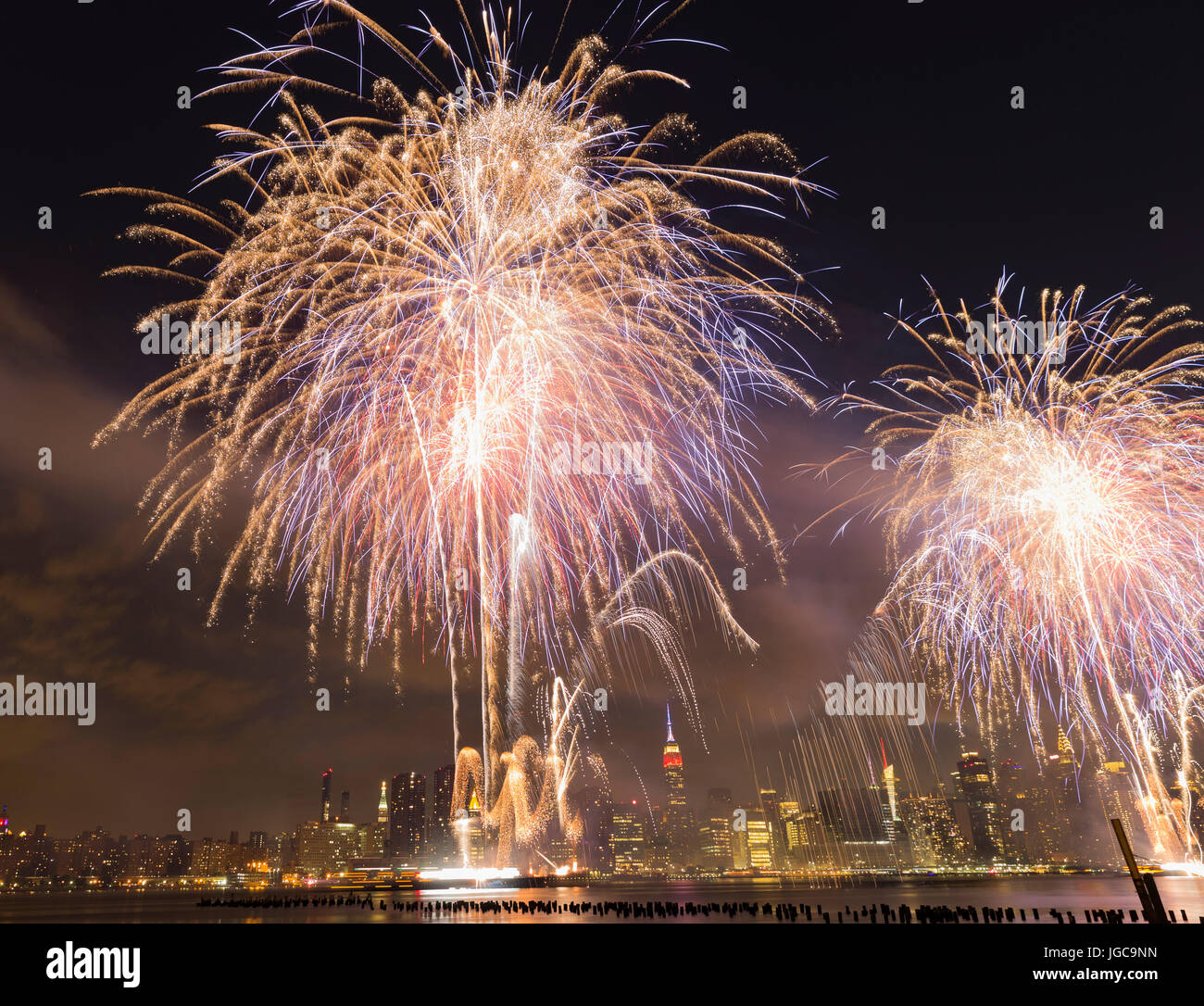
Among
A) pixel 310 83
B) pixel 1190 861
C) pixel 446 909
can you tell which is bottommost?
pixel 1190 861
